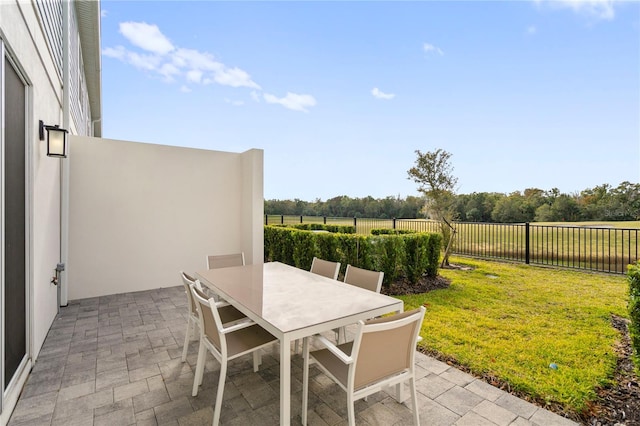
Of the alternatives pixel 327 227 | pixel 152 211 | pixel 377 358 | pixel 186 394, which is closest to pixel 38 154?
pixel 152 211

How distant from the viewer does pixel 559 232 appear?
286 inches

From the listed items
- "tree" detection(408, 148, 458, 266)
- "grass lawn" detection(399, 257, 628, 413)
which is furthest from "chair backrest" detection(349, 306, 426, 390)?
"tree" detection(408, 148, 458, 266)

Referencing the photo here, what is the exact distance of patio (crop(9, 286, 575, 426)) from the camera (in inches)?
70.7

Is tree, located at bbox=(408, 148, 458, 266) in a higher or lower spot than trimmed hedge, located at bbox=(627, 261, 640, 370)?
higher

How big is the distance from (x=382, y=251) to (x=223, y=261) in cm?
253

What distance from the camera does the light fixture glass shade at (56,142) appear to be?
2.93m

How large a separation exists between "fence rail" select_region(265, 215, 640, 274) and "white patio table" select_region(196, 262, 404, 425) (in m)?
4.90

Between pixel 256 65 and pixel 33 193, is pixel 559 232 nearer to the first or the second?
pixel 256 65

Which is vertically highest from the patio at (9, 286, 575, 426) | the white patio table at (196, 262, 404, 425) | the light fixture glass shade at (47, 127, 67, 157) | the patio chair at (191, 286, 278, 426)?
the light fixture glass shade at (47, 127, 67, 157)

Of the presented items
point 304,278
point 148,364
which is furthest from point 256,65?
point 148,364

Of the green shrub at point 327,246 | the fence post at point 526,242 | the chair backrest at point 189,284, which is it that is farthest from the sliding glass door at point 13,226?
the fence post at point 526,242

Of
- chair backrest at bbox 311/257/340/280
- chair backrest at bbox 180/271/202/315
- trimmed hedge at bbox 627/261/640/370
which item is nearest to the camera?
trimmed hedge at bbox 627/261/640/370

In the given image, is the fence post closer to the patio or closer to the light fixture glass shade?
the patio

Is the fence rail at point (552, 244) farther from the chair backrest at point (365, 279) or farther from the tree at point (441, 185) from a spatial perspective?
the chair backrest at point (365, 279)
